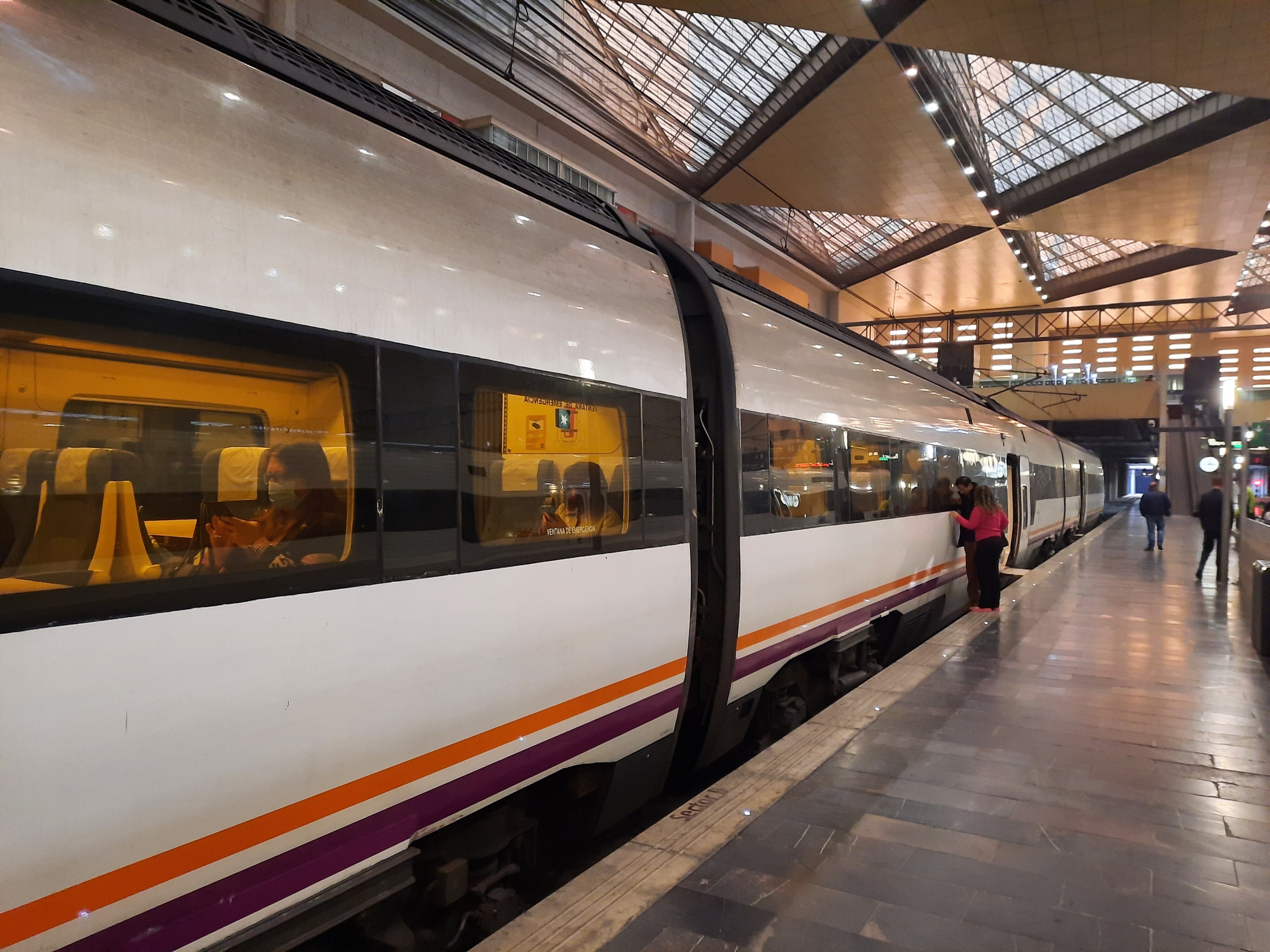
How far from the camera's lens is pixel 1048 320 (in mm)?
35156

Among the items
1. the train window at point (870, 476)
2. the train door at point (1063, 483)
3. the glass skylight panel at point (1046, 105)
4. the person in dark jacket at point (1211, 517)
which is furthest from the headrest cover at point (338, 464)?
the train door at point (1063, 483)

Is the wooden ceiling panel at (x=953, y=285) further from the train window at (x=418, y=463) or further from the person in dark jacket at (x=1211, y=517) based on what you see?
the train window at (x=418, y=463)

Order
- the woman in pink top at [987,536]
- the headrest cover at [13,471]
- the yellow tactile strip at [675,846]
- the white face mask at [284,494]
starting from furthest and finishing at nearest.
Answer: the woman in pink top at [987,536]
the yellow tactile strip at [675,846]
the white face mask at [284,494]
the headrest cover at [13,471]

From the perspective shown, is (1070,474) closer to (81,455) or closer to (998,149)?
(998,149)

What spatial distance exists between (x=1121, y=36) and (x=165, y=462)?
1434 centimetres

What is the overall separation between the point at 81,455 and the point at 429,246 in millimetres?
1262

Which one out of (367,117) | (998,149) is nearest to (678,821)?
(367,117)

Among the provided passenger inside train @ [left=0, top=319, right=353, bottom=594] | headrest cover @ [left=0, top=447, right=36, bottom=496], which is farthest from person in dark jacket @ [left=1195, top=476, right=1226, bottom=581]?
headrest cover @ [left=0, top=447, right=36, bottom=496]

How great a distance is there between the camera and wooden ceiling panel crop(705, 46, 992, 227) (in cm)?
1533

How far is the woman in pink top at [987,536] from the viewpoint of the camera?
29.3ft

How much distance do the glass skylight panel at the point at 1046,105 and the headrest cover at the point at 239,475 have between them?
1575 cm

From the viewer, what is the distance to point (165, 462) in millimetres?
2027

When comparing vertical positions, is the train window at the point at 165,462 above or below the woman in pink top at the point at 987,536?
above

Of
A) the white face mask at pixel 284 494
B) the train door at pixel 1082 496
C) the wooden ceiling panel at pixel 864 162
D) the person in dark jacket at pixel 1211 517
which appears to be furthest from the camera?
the train door at pixel 1082 496
